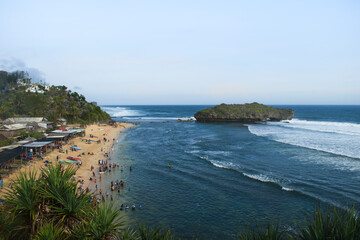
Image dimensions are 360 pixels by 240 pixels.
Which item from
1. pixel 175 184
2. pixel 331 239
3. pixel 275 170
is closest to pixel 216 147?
pixel 275 170

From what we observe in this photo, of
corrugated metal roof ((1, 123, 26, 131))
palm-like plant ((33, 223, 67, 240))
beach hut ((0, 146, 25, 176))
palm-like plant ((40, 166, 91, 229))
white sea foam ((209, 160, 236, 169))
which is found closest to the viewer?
palm-like plant ((33, 223, 67, 240))

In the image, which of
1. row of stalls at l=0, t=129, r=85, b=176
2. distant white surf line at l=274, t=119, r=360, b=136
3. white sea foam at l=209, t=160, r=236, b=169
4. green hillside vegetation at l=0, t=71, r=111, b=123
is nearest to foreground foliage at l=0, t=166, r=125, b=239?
row of stalls at l=0, t=129, r=85, b=176

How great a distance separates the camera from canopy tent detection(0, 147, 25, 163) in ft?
94.5

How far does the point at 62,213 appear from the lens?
908cm

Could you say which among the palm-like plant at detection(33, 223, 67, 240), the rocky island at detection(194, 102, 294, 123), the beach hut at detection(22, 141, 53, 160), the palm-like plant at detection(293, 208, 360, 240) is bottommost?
the beach hut at detection(22, 141, 53, 160)

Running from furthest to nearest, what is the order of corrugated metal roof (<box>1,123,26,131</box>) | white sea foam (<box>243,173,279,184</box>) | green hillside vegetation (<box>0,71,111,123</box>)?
green hillside vegetation (<box>0,71,111,123</box>) → corrugated metal roof (<box>1,123,26,131</box>) → white sea foam (<box>243,173,279,184</box>)

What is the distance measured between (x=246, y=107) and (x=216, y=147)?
77.1 m

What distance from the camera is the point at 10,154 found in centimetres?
3084

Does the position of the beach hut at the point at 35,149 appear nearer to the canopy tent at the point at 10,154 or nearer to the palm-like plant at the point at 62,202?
the canopy tent at the point at 10,154

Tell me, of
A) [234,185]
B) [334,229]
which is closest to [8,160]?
[234,185]

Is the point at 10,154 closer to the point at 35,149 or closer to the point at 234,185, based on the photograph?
the point at 35,149

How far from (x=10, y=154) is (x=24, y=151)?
2.48 meters

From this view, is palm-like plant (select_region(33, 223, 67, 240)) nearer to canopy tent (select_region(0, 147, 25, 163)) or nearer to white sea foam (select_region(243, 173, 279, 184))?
canopy tent (select_region(0, 147, 25, 163))

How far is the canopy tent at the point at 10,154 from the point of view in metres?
28.8
